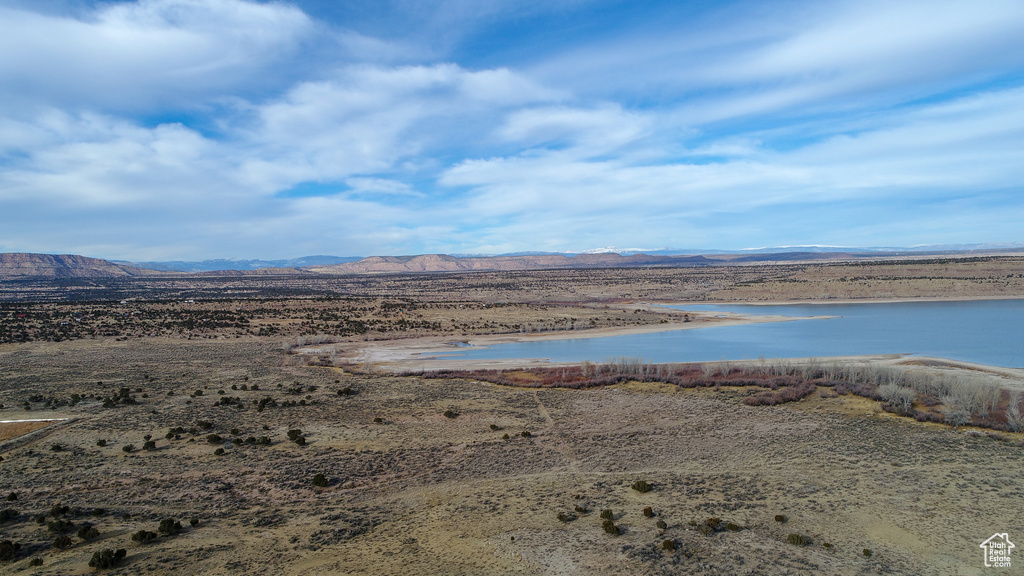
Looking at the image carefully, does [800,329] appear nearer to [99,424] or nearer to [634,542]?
[634,542]

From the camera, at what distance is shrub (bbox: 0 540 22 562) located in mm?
11617

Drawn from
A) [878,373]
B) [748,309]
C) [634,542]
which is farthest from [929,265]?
[634,542]

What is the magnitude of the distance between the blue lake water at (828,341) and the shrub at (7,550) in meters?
31.0

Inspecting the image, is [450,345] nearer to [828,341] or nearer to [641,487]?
[641,487]

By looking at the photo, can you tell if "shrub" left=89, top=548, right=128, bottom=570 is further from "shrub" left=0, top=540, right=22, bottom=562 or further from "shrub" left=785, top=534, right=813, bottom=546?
"shrub" left=785, top=534, right=813, bottom=546

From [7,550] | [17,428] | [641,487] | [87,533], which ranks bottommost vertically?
[641,487]

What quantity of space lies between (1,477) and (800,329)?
60362 millimetres

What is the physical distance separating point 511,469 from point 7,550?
1318 cm

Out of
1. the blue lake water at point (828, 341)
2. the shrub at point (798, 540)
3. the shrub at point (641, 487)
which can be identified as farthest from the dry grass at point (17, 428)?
the shrub at point (798, 540)

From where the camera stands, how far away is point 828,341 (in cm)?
4528

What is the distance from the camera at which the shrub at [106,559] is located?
37.4 feet

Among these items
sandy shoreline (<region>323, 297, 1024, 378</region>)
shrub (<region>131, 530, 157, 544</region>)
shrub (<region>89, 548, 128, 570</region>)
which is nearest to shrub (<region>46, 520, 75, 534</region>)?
shrub (<region>131, 530, 157, 544</region>)

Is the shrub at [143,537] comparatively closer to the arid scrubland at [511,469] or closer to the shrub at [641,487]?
the arid scrubland at [511,469]

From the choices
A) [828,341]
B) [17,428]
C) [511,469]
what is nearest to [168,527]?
[511,469]
